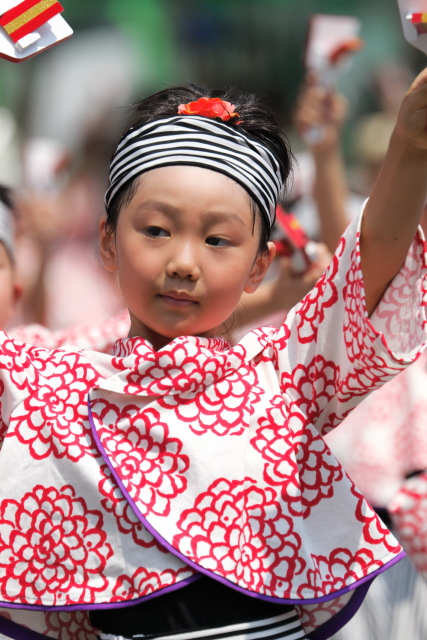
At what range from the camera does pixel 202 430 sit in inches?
52.6

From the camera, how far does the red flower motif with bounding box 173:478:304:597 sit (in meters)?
1.29

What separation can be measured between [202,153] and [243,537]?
23.0 inches

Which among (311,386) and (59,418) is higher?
(311,386)

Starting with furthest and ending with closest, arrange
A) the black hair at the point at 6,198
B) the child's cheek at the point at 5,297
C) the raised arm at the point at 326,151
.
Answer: the raised arm at the point at 326,151, the black hair at the point at 6,198, the child's cheek at the point at 5,297

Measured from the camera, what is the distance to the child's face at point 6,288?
221 centimetres

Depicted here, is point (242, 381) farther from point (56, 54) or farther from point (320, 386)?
point (56, 54)

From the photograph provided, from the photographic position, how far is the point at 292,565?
133cm

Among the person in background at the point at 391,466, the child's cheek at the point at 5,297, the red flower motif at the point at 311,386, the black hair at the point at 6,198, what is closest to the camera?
the red flower motif at the point at 311,386

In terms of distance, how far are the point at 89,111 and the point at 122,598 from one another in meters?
3.92

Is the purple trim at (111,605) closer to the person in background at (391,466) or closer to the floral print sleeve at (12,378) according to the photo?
the floral print sleeve at (12,378)

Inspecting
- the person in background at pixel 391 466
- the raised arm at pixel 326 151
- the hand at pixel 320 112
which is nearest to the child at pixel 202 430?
the person in background at pixel 391 466

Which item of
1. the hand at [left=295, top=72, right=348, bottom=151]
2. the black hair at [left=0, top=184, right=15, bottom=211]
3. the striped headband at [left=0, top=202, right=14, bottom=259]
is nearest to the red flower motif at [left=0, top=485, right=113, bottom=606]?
the striped headband at [left=0, top=202, right=14, bottom=259]

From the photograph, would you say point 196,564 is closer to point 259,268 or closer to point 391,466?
point 259,268

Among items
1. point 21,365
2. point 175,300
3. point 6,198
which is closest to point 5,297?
point 6,198
